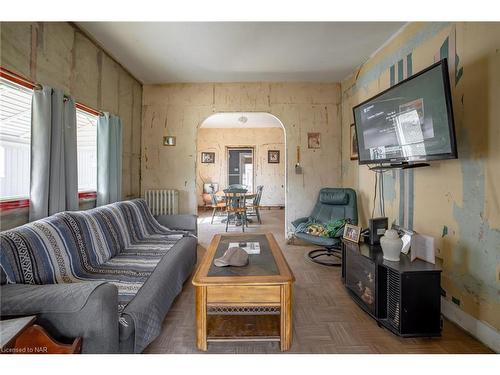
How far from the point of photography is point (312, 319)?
192 cm

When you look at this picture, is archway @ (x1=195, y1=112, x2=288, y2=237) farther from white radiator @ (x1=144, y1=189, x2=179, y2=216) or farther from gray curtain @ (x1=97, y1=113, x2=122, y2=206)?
gray curtain @ (x1=97, y1=113, x2=122, y2=206)

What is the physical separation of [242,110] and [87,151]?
7.58 ft

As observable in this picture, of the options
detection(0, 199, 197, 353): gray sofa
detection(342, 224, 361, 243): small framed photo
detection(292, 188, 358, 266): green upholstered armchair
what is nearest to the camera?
detection(0, 199, 197, 353): gray sofa

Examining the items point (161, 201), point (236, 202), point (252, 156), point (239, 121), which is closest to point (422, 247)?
point (161, 201)

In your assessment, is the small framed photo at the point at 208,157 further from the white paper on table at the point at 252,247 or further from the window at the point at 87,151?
the white paper on table at the point at 252,247

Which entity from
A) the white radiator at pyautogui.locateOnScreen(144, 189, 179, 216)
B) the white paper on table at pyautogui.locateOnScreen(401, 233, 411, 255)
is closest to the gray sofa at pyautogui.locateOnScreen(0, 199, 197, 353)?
the white radiator at pyautogui.locateOnScreen(144, 189, 179, 216)

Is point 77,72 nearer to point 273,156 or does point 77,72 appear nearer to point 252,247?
point 252,247

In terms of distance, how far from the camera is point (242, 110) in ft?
13.1

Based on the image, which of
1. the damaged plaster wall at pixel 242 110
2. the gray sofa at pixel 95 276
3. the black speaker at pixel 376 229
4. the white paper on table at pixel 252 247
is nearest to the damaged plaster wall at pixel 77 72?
the damaged plaster wall at pixel 242 110

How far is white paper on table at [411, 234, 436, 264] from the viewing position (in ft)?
6.00

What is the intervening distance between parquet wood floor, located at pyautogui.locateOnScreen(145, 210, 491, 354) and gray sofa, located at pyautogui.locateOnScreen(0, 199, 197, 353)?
0.17 metres
